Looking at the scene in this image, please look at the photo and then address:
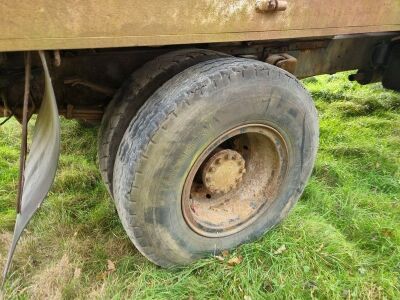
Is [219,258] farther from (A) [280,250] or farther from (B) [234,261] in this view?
(A) [280,250]

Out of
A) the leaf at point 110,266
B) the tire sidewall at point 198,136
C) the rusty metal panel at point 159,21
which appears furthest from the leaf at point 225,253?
the rusty metal panel at point 159,21

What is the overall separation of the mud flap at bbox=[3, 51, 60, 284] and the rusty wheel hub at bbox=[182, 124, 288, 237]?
2.36ft

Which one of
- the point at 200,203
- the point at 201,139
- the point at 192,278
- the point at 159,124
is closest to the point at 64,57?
the point at 159,124

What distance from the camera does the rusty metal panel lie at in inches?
55.1

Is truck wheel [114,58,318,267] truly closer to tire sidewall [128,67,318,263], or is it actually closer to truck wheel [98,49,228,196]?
tire sidewall [128,67,318,263]

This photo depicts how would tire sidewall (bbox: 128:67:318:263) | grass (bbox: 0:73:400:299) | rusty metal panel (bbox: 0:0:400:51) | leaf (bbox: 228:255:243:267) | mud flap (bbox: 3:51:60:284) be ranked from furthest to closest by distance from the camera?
leaf (bbox: 228:255:243:267)
grass (bbox: 0:73:400:299)
tire sidewall (bbox: 128:67:318:263)
mud flap (bbox: 3:51:60:284)
rusty metal panel (bbox: 0:0:400:51)

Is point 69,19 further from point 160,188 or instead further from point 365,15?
point 365,15

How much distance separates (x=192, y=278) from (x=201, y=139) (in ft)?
2.59

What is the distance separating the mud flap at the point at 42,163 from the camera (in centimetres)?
173

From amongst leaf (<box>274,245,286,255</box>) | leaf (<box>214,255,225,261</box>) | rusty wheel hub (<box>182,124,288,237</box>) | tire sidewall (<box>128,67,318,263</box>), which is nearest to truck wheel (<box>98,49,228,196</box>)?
tire sidewall (<box>128,67,318,263</box>)

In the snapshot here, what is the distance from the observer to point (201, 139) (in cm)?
198

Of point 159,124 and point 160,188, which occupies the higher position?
point 159,124

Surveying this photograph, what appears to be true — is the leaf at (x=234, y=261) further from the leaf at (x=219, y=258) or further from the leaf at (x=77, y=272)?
the leaf at (x=77, y=272)

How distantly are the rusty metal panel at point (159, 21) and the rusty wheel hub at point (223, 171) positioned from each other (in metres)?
0.68
